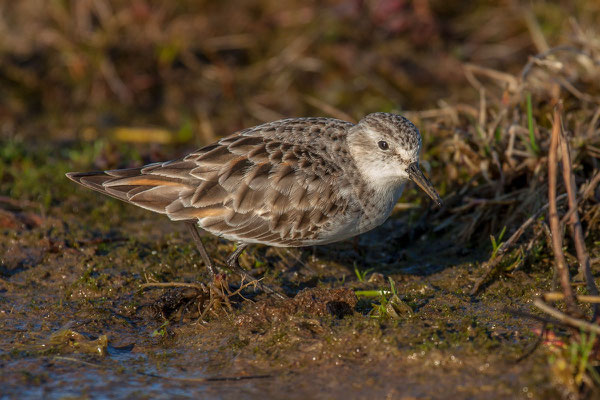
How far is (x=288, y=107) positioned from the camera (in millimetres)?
9727

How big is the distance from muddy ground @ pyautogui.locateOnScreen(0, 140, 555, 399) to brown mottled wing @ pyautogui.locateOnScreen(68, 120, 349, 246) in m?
0.56

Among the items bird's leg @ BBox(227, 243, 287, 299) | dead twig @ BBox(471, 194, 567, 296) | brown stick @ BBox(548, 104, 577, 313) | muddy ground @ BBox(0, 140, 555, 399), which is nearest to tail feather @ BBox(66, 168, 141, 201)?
muddy ground @ BBox(0, 140, 555, 399)

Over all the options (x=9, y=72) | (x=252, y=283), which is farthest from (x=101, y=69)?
(x=252, y=283)

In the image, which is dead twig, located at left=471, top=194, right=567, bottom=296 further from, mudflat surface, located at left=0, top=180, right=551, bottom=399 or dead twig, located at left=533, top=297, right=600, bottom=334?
dead twig, located at left=533, top=297, right=600, bottom=334

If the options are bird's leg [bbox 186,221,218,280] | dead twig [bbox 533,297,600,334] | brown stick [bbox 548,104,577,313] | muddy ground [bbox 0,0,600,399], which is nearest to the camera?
dead twig [bbox 533,297,600,334]

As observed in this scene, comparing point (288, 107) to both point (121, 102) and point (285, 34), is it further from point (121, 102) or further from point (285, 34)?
point (121, 102)

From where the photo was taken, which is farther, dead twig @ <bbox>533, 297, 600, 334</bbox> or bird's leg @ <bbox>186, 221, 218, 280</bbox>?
bird's leg @ <bbox>186, 221, 218, 280</bbox>

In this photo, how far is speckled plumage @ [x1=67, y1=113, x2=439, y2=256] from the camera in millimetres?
5902

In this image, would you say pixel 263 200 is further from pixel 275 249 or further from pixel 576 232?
pixel 576 232

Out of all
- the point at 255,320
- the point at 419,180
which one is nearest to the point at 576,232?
the point at 419,180

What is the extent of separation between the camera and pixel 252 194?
592 cm

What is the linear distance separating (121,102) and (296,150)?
4.68m

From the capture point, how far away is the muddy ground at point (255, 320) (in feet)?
15.7

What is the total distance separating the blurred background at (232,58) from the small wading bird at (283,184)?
3475 millimetres
